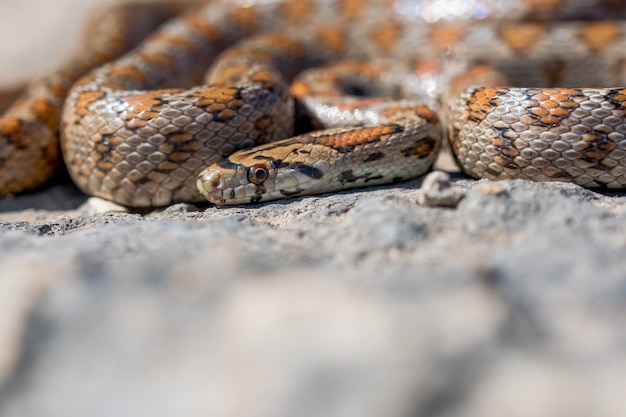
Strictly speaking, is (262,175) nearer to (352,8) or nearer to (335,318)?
(335,318)

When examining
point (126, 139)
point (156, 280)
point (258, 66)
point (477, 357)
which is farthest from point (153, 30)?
point (477, 357)

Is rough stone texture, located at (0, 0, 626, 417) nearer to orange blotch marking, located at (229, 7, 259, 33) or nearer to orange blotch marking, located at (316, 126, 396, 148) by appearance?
orange blotch marking, located at (316, 126, 396, 148)

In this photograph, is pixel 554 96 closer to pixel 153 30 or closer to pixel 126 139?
pixel 126 139

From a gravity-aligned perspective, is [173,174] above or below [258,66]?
below

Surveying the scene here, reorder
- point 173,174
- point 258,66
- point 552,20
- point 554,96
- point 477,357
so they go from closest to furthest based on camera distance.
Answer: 1. point 477,357
2. point 554,96
3. point 173,174
4. point 258,66
5. point 552,20

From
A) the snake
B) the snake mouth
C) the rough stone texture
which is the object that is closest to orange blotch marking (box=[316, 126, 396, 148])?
the snake

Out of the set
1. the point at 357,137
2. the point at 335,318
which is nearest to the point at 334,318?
the point at 335,318
